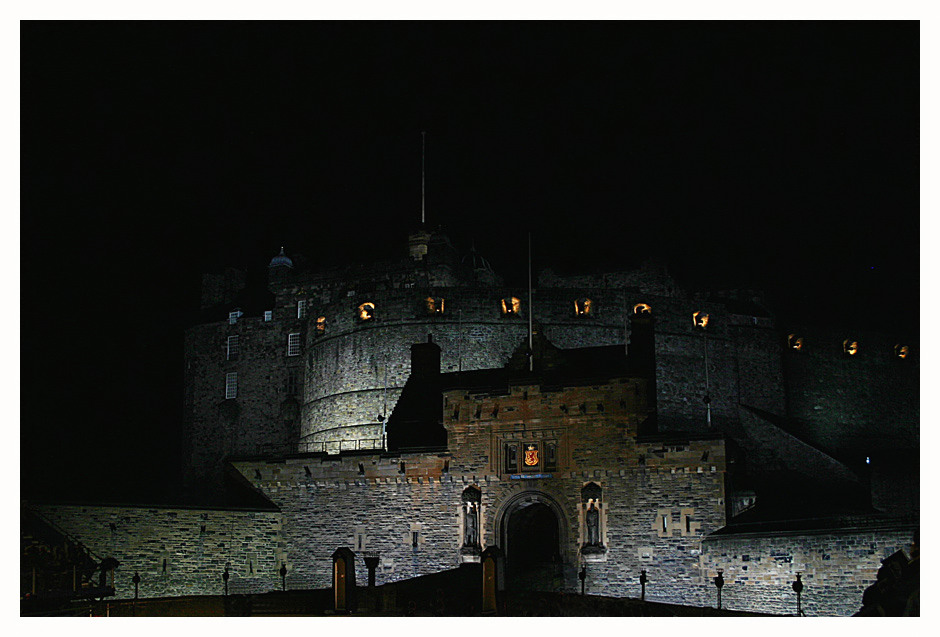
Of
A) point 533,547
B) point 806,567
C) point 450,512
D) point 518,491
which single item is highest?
point 518,491

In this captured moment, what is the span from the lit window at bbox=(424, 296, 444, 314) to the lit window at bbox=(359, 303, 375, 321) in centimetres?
227

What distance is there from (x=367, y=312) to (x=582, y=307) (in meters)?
8.95

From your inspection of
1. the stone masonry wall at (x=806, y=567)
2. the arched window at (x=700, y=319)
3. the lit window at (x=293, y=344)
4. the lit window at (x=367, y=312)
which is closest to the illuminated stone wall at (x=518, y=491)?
the stone masonry wall at (x=806, y=567)

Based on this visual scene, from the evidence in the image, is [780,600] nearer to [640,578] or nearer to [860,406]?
[640,578]

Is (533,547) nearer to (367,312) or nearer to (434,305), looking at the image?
(434,305)

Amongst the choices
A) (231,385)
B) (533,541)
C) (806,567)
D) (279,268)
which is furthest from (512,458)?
(279,268)

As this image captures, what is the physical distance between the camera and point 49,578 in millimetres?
30781

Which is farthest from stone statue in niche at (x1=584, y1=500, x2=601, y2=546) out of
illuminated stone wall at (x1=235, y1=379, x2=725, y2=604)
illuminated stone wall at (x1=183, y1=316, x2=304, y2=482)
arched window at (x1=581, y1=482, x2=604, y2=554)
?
illuminated stone wall at (x1=183, y1=316, x2=304, y2=482)

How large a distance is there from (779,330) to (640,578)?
2271cm

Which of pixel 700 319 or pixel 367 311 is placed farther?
pixel 700 319

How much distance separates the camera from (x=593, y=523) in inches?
1475

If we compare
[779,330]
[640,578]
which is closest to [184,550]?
[640,578]

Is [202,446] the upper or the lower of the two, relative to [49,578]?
upper
